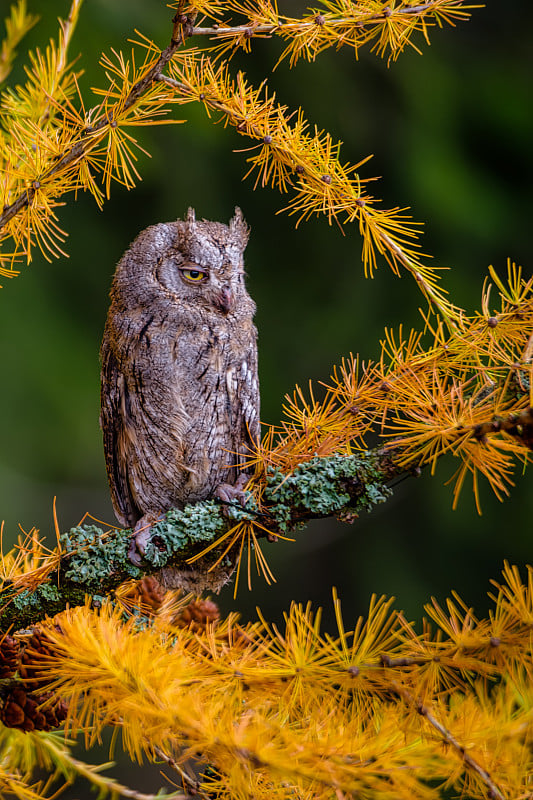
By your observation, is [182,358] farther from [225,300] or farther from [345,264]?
[345,264]

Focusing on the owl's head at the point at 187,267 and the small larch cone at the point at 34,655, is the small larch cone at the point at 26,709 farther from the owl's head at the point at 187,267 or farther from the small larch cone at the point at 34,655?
the owl's head at the point at 187,267

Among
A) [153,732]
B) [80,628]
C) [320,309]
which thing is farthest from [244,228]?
[320,309]

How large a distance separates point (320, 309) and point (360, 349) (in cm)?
22

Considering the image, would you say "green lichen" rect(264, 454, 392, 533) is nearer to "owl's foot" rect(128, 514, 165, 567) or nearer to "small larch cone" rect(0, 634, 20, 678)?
"owl's foot" rect(128, 514, 165, 567)

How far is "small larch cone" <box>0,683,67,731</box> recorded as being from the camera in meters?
0.90

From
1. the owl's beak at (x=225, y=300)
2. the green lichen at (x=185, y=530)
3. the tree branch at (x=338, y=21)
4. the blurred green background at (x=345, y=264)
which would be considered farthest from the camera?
the blurred green background at (x=345, y=264)

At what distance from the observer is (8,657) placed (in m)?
0.90

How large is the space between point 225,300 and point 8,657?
0.68m

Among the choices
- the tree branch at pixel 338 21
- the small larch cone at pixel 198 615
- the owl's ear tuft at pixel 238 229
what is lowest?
the small larch cone at pixel 198 615

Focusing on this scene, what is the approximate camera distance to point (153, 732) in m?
0.75

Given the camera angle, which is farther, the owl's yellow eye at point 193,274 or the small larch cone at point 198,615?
the owl's yellow eye at point 193,274

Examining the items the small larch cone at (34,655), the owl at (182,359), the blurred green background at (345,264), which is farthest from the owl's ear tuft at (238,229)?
the blurred green background at (345,264)

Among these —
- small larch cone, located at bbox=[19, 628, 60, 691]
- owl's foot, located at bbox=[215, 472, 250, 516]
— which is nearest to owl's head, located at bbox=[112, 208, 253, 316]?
owl's foot, located at bbox=[215, 472, 250, 516]

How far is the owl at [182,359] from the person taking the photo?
1283 millimetres
